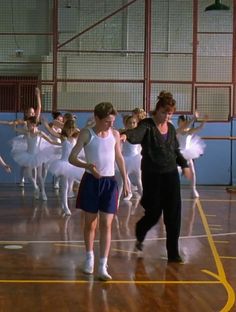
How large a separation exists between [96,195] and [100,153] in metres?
0.41

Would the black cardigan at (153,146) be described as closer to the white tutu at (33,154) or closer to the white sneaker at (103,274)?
the white sneaker at (103,274)

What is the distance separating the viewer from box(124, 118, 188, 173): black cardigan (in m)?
7.48

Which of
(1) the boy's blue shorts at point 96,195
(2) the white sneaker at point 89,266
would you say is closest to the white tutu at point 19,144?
(2) the white sneaker at point 89,266

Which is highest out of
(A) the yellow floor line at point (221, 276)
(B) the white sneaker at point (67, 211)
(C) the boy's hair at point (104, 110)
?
(C) the boy's hair at point (104, 110)

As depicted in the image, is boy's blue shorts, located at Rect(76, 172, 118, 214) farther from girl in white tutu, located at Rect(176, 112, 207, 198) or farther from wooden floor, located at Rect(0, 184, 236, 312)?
girl in white tutu, located at Rect(176, 112, 207, 198)

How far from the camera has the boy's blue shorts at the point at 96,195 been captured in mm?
6781

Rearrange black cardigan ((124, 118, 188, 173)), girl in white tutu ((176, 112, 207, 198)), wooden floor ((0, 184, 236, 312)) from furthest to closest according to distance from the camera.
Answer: girl in white tutu ((176, 112, 207, 198)) → black cardigan ((124, 118, 188, 173)) → wooden floor ((0, 184, 236, 312))

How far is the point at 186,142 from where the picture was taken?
1400cm

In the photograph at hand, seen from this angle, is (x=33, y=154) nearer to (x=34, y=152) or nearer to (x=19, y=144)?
(x=34, y=152)

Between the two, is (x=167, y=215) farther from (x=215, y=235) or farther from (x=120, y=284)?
(x=215, y=235)

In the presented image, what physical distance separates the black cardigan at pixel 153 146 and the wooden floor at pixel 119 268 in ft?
3.49

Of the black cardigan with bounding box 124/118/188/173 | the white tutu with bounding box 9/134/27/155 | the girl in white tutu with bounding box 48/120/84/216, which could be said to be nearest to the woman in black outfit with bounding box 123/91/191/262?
the black cardigan with bounding box 124/118/188/173

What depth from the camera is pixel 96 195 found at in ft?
22.3

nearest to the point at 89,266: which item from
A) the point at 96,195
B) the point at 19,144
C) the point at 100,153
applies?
the point at 96,195
